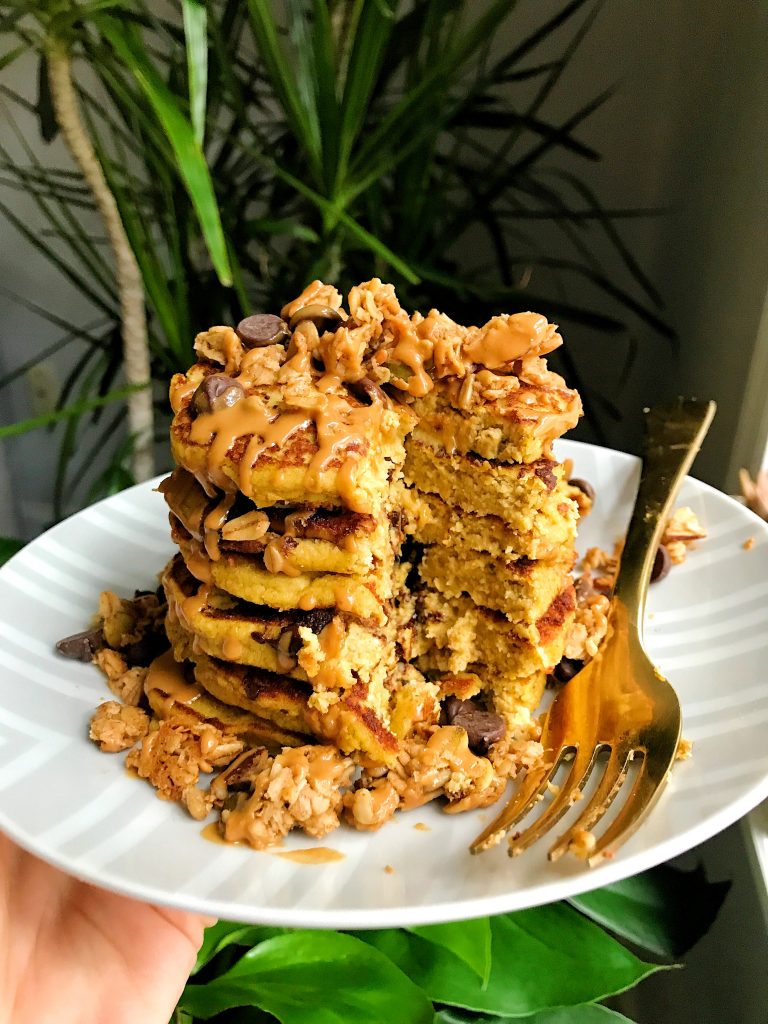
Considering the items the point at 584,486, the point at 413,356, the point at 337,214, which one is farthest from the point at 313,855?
the point at 337,214

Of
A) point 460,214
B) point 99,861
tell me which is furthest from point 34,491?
point 99,861

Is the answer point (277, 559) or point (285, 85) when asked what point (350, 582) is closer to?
point (277, 559)

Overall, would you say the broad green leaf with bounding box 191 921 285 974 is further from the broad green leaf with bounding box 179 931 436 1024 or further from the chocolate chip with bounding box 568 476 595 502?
the chocolate chip with bounding box 568 476 595 502

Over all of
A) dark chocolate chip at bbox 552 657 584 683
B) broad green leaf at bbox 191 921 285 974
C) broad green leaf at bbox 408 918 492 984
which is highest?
dark chocolate chip at bbox 552 657 584 683

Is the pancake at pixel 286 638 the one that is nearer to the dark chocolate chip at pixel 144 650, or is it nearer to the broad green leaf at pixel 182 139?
the dark chocolate chip at pixel 144 650

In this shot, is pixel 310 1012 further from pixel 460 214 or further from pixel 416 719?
pixel 460 214

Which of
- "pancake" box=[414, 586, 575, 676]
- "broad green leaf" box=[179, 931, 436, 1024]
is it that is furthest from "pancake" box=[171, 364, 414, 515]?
"broad green leaf" box=[179, 931, 436, 1024]
